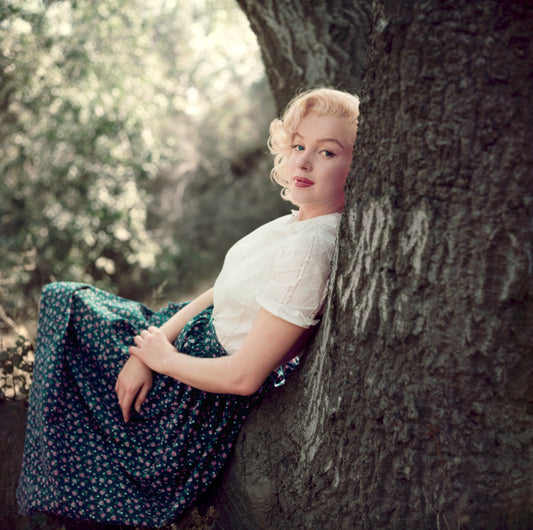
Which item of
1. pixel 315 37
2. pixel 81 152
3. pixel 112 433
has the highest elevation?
pixel 315 37

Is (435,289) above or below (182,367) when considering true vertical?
above

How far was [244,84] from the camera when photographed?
34.1ft

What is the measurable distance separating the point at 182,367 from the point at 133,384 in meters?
0.26

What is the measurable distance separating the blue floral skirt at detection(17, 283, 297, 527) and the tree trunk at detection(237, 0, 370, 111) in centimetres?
153

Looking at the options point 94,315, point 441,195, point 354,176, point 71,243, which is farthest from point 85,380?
point 71,243

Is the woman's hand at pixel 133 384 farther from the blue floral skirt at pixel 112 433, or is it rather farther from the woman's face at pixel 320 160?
the woman's face at pixel 320 160

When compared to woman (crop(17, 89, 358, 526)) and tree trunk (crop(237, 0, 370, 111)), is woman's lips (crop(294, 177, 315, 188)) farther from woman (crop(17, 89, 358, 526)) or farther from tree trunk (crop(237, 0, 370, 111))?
tree trunk (crop(237, 0, 370, 111))

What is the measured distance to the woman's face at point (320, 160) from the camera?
1.79 m

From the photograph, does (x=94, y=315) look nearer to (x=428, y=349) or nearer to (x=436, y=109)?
(x=428, y=349)

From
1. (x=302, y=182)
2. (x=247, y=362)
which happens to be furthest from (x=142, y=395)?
(x=302, y=182)

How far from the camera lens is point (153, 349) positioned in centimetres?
195

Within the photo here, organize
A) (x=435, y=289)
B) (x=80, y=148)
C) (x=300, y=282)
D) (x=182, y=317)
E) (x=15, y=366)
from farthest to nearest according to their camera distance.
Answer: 1. (x=80, y=148)
2. (x=15, y=366)
3. (x=182, y=317)
4. (x=300, y=282)
5. (x=435, y=289)

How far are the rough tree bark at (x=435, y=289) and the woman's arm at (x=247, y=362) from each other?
0.42 ft

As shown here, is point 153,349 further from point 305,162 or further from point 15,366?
point 15,366
